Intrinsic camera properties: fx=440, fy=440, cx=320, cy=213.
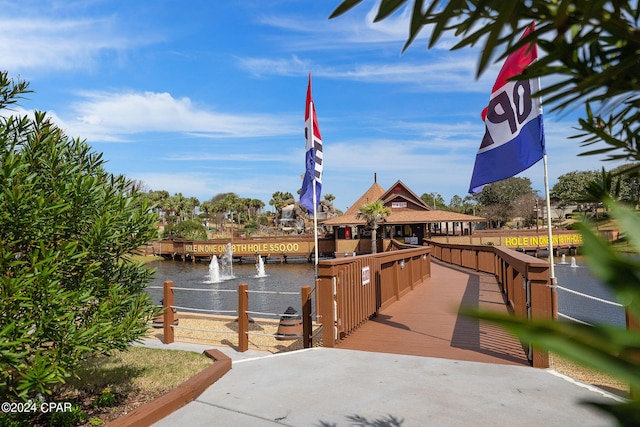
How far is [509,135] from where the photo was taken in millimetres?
7102

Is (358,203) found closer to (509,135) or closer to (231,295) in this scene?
(231,295)

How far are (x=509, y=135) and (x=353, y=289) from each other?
3548 millimetres

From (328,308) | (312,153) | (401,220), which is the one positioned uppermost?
(312,153)

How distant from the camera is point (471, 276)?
606 inches

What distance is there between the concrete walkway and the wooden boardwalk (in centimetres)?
54

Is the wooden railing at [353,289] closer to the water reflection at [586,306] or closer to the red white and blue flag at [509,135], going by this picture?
the red white and blue flag at [509,135]

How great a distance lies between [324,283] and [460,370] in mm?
2156

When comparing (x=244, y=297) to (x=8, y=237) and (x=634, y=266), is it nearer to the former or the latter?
(x=8, y=237)

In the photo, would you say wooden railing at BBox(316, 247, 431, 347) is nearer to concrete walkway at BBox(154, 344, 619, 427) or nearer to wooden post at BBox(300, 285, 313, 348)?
wooden post at BBox(300, 285, 313, 348)

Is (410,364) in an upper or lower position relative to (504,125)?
lower

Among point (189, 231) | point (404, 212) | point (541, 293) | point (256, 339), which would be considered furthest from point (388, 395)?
point (189, 231)

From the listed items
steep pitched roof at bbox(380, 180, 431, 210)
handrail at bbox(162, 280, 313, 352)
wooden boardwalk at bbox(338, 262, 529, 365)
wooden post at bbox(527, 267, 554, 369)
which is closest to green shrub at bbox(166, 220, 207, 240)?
steep pitched roof at bbox(380, 180, 431, 210)

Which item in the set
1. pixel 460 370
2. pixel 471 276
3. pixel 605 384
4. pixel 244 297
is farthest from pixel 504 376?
pixel 471 276

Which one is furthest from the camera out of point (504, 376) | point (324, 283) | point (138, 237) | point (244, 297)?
point (244, 297)
